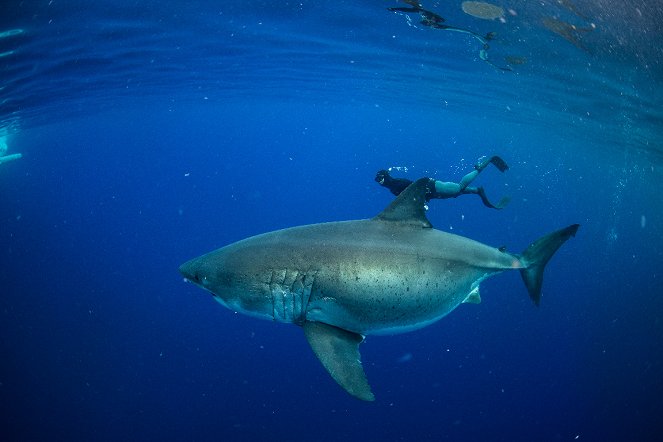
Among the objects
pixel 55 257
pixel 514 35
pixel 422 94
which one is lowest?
pixel 55 257

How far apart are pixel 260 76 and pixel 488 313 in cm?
2039

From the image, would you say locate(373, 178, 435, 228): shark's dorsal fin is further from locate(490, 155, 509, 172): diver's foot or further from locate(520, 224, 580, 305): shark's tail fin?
locate(490, 155, 509, 172): diver's foot

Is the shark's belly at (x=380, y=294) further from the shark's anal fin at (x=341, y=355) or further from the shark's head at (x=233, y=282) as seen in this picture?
the shark's head at (x=233, y=282)

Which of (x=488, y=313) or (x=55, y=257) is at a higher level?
(x=488, y=313)

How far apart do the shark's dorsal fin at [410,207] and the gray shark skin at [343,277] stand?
12 millimetres

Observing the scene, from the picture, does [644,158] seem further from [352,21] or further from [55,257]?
[55,257]

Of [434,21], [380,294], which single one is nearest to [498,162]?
[434,21]

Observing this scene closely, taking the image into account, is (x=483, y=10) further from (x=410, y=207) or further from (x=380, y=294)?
(x=380, y=294)

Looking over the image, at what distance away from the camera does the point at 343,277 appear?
3.85 meters

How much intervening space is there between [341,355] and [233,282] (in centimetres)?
133

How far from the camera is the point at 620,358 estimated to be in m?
20.1

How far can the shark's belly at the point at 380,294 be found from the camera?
3838 mm

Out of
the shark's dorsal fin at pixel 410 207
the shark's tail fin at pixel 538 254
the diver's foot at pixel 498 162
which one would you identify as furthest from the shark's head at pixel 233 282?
the diver's foot at pixel 498 162

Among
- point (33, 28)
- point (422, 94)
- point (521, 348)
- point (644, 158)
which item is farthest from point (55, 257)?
point (644, 158)
